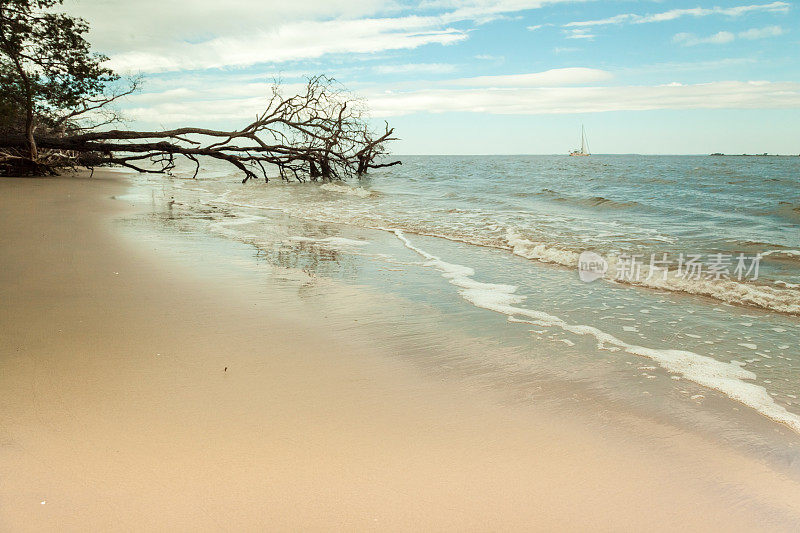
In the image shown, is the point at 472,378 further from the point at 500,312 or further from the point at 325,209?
the point at 325,209

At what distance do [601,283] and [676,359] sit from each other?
241 cm

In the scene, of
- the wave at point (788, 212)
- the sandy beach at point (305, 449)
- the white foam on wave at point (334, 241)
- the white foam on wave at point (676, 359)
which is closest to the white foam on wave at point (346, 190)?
the white foam on wave at point (334, 241)

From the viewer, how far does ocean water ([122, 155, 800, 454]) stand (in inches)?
125

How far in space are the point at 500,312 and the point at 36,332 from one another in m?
3.40

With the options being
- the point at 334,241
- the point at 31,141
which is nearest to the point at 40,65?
the point at 31,141

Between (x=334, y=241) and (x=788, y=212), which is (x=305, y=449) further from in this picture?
(x=788, y=212)

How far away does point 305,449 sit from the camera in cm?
221

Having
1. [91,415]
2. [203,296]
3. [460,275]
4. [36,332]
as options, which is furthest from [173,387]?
[460,275]

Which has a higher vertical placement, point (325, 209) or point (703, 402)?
point (325, 209)

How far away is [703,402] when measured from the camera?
2.88 m

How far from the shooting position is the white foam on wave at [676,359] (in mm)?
2905

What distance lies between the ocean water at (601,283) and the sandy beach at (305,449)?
25.0 inches

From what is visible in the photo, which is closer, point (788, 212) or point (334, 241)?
point (334, 241)

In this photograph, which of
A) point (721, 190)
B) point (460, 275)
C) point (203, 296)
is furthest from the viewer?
point (721, 190)
